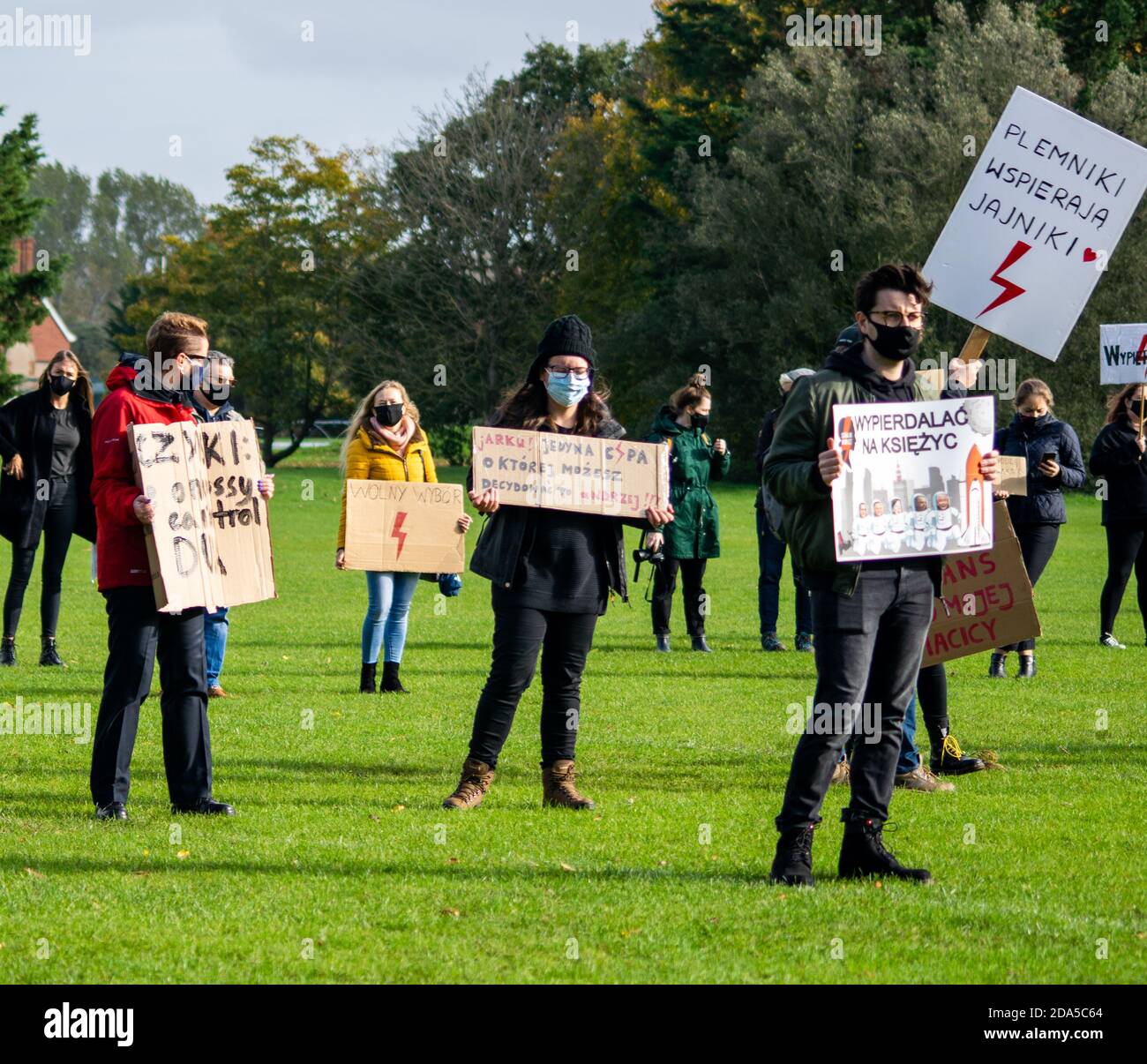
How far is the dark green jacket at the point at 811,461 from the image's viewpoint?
607 centimetres

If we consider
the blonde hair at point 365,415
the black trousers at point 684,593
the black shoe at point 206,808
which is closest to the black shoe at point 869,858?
the black shoe at point 206,808

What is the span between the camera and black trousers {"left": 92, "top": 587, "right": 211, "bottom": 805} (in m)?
7.35

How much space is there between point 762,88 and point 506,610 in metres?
41.4

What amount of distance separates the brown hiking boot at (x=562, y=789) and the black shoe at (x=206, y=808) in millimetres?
1550

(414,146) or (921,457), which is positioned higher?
(414,146)

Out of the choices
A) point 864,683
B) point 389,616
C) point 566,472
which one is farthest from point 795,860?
point 389,616

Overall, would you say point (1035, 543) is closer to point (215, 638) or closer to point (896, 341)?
point (215, 638)

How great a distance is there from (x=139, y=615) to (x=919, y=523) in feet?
11.7

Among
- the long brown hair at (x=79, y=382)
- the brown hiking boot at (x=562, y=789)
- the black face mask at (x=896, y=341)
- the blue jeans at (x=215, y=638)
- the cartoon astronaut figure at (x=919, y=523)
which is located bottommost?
the brown hiking boot at (x=562, y=789)

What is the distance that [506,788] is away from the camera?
8.30 meters

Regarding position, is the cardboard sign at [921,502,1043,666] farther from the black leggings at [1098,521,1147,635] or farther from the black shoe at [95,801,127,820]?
the black leggings at [1098,521,1147,635]

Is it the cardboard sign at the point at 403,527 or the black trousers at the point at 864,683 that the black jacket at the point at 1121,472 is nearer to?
the cardboard sign at the point at 403,527

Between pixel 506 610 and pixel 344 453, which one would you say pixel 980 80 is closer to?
pixel 344 453
